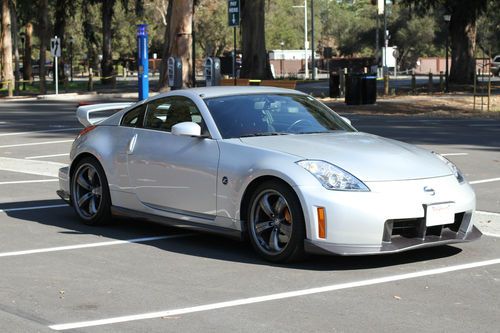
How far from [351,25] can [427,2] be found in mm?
73180

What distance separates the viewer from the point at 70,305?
6.84 meters

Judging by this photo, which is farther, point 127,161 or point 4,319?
point 127,161

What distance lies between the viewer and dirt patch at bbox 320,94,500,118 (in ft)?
103

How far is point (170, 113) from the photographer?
9680mm

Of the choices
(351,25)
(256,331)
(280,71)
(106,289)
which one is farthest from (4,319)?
(351,25)

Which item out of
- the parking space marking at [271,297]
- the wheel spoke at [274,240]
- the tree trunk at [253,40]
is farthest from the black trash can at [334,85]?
the wheel spoke at [274,240]

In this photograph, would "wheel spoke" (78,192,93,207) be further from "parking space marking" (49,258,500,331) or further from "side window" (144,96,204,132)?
"parking space marking" (49,258,500,331)

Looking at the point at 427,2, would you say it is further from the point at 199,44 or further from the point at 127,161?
the point at 199,44

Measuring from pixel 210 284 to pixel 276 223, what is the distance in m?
0.98

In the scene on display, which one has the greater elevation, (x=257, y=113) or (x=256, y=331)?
(x=257, y=113)

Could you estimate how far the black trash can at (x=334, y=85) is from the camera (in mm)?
38375

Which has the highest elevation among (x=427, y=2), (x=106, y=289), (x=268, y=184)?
(x=427, y=2)

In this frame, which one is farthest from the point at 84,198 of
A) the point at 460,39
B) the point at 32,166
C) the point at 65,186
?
the point at 460,39

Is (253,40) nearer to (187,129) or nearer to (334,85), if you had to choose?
(334,85)
